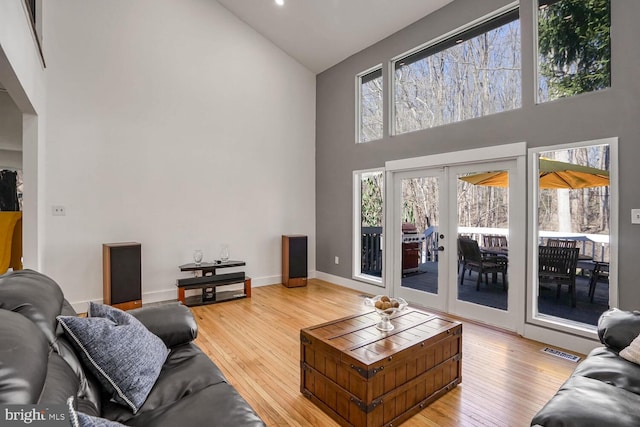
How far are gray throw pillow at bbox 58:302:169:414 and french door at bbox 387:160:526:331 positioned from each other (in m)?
3.65

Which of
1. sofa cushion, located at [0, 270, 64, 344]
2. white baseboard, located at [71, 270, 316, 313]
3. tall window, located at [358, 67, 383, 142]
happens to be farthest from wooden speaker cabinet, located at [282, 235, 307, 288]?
sofa cushion, located at [0, 270, 64, 344]

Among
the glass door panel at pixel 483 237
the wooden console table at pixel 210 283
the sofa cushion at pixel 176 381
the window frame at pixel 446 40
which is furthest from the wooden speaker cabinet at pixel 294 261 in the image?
the sofa cushion at pixel 176 381

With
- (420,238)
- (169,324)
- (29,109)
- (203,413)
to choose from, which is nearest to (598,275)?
(420,238)

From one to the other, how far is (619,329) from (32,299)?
321 cm

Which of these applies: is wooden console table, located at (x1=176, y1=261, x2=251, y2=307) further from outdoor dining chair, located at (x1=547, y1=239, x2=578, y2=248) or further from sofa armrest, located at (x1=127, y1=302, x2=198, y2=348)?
outdoor dining chair, located at (x1=547, y1=239, x2=578, y2=248)

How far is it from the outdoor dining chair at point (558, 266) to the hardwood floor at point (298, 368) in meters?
0.69

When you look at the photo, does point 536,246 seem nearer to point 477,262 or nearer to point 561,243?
point 561,243

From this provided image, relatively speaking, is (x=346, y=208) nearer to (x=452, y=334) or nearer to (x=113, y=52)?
(x=452, y=334)

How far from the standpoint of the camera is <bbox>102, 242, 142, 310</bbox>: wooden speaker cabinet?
13.4ft

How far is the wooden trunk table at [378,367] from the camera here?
192 centimetres

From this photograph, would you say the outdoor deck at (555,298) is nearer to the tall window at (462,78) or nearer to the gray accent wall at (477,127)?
the gray accent wall at (477,127)

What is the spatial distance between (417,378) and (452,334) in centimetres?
48

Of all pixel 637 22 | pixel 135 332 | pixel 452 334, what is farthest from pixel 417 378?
pixel 637 22

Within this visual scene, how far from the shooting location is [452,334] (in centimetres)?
244
